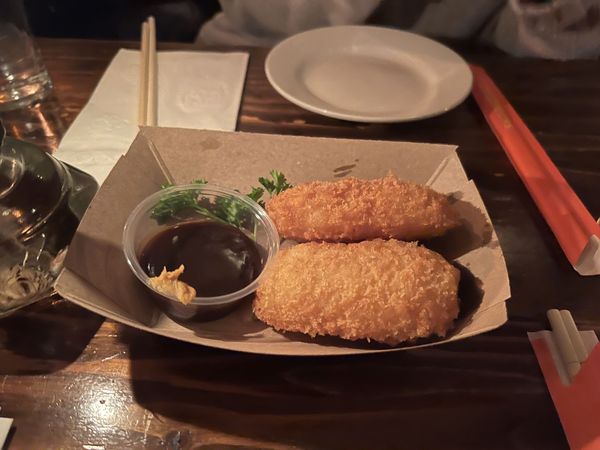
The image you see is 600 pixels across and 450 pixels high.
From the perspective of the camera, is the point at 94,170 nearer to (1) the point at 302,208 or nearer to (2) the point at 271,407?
(1) the point at 302,208

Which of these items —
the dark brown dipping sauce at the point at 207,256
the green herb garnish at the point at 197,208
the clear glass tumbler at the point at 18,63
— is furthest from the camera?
the clear glass tumbler at the point at 18,63

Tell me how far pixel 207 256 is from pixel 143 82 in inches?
32.2

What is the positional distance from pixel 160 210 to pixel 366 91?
2.77 ft

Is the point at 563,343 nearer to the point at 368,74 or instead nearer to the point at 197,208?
the point at 197,208

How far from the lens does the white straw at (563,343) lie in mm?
904

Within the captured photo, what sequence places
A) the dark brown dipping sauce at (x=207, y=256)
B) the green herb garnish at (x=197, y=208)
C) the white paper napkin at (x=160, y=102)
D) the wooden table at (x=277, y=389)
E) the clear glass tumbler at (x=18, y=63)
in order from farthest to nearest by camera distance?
A: 1. the clear glass tumbler at (x=18, y=63)
2. the white paper napkin at (x=160, y=102)
3. the green herb garnish at (x=197, y=208)
4. the dark brown dipping sauce at (x=207, y=256)
5. the wooden table at (x=277, y=389)

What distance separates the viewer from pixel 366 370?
931mm

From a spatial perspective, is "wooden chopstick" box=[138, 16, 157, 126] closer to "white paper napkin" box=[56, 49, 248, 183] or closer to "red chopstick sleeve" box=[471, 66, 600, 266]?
"white paper napkin" box=[56, 49, 248, 183]

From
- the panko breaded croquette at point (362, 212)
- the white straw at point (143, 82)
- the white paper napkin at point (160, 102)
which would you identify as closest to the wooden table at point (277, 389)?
the panko breaded croquette at point (362, 212)

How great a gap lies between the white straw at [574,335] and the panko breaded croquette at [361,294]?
8.8 inches

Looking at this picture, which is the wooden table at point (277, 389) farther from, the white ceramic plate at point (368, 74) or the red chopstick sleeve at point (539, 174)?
the white ceramic plate at point (368, 74)

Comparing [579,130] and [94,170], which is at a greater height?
[579,130]

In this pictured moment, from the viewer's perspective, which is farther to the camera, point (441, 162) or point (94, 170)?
point (94, 170)

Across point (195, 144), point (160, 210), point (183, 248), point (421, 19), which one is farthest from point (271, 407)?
point (421, 19)
